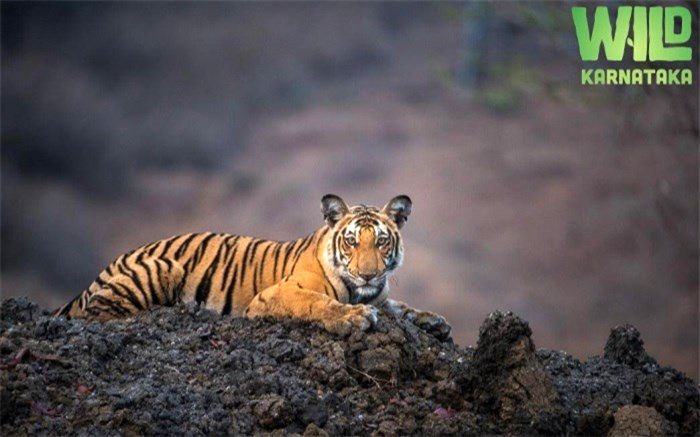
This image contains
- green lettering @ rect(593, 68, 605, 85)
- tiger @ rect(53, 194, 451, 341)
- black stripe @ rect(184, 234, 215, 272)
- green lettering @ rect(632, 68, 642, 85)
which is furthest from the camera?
green lettering @ rect(593, 68, 605, 85)

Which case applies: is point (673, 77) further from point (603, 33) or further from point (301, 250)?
point (301, 250)

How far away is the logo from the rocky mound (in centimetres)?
505

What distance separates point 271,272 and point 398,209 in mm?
938

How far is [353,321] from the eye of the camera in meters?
7.10

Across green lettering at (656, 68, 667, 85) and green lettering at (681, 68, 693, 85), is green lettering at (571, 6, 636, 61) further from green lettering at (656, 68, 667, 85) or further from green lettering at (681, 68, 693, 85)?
green lettering at (681, 68, 693, 85)

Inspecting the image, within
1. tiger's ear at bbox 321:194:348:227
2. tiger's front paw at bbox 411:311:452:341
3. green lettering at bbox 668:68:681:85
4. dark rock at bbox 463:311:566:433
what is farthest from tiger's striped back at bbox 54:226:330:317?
green lettering at bbox 668:68:681:85

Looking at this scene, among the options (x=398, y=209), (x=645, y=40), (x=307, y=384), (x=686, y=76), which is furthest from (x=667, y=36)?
(x=307, y=384)

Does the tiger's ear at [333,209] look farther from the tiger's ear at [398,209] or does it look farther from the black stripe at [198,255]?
the black stripe at [198,255]

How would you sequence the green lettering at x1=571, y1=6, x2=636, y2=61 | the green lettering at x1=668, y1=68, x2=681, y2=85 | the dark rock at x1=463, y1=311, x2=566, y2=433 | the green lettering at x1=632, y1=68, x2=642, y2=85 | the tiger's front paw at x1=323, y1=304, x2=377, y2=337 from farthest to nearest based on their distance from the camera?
the green lettering at x1=668, y1=68, x2=681, y2=85, the green lettering at x1=571, y1=6, x2=636, y2=61, the green lettering at x1=632, y1=68, x2=642, y2=85, the tiger's front paw at x1=323, y1=304, x2=377, y2=337, the dark rock at x1=463, y1=311, x2=566, y2=433

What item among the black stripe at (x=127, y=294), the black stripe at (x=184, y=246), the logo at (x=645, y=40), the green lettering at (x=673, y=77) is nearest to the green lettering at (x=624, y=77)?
the logo at (x=645, y=40)

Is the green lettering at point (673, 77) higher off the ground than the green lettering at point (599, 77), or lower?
lower

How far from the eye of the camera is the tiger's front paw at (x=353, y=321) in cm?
707

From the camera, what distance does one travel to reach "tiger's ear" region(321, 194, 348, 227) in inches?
309

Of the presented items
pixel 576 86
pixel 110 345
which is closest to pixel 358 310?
pixel 110 345
